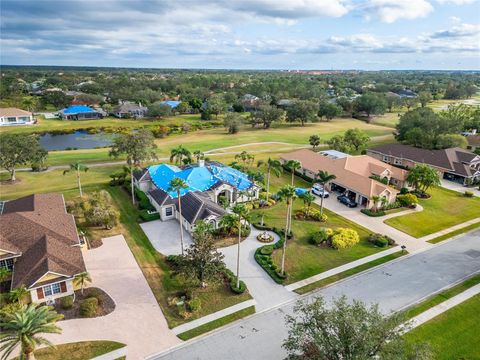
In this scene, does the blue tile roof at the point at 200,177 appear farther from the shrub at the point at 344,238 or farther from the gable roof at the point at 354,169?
the gable roof at the point at 354,169

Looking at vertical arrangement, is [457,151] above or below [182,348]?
above

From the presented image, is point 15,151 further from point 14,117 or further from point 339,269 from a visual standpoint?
point 14,117

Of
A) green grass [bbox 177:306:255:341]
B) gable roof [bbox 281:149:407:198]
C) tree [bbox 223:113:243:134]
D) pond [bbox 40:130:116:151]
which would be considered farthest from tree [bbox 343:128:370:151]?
pond [bbox 40:130:116:151]

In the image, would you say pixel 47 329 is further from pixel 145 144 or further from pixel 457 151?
pixel 457 151

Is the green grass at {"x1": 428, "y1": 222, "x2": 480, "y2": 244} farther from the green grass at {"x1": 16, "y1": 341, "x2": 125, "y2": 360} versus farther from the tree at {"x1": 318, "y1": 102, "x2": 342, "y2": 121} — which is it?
the tree at {"x1": 318, "y1": 102, "x2": 342, "y2": 121}

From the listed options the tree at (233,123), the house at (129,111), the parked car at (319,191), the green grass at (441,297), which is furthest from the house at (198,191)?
the house at (129,111)

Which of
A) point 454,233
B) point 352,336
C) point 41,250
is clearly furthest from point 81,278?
point 454,233

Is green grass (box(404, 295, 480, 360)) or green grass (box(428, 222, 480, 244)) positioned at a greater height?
green grass (box(428, 222, 480, 244))

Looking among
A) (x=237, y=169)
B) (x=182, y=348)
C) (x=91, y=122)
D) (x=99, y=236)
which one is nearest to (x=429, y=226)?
(x=237, y=169)
